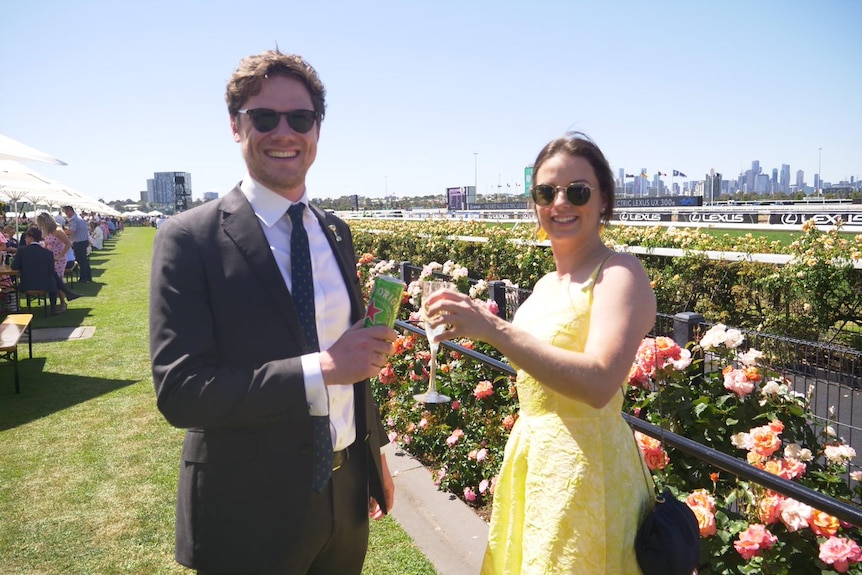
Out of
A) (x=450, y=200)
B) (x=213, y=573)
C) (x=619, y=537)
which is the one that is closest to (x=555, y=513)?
(x=619, y=537)

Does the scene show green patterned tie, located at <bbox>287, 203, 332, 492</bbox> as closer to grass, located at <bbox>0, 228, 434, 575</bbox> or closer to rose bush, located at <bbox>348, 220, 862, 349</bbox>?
grass, located at <bbox>0, 228, 434, 575</bbox>

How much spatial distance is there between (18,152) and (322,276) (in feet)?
31.4

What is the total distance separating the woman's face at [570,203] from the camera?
6.16 feet

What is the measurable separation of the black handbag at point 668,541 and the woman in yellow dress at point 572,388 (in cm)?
4

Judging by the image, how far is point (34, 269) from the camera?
11.2 metres

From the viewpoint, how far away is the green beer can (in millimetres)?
1556

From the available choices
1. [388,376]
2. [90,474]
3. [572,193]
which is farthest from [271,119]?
[90,474]

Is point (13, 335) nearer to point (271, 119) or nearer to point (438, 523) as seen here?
point (438, 523)

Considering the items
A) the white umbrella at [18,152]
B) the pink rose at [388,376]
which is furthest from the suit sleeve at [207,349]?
the white umbrella at [18,152]

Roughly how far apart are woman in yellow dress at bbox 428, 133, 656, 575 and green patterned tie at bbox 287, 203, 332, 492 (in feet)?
1.12

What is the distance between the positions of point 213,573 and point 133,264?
25251 mm

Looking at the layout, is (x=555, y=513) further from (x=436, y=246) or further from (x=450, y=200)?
(x=450, y=200)

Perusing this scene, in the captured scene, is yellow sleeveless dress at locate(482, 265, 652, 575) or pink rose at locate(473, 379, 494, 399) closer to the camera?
yellow sleeveless dress at locate(482, 265, 652, 575)

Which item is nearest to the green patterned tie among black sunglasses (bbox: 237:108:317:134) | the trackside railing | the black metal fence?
black sunglasses (bbox: 237:108:317:134)
